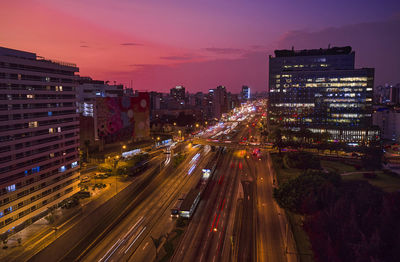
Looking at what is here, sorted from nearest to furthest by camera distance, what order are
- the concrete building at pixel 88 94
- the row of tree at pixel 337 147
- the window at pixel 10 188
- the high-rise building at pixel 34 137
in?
the window at pixel 10 188, the high-rise building at pixel 34 137, the row of tree at pixel 337 147, the concrete building at pixel 88 94

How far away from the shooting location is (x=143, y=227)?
124ft

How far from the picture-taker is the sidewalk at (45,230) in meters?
31.8

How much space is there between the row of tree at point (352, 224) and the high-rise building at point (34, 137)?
128 feet

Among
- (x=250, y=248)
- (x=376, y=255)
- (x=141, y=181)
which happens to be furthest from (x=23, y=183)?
(x=376, y=255)

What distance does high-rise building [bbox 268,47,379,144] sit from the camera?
373 feet

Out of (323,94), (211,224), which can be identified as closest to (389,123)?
(323,94)

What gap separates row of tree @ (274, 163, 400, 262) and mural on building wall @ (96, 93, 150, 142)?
233 feet

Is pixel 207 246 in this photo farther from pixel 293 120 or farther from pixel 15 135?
pixel 293 120

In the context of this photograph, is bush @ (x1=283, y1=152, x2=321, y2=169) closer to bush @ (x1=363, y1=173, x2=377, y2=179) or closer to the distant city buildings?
bush @ (x1=363, y1=173, x2=377, y2=179)

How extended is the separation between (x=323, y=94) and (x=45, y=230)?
119 m

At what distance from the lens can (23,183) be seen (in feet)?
125

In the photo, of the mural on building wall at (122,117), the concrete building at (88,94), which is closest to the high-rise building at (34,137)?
the mural on building wall at (122,117)

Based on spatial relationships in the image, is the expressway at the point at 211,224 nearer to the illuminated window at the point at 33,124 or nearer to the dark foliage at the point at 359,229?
the dark foliage at the point at 359,229

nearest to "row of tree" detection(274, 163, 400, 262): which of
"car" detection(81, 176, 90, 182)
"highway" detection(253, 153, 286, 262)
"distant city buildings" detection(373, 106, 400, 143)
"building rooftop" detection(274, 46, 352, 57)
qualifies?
"highway" detection(253, 153, 286, 262)
